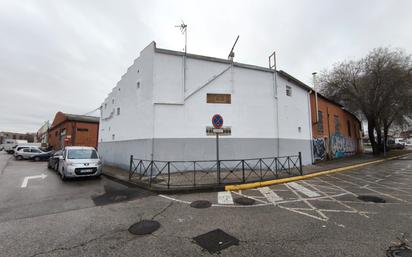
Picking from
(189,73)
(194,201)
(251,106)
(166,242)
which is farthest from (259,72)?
(166,242)

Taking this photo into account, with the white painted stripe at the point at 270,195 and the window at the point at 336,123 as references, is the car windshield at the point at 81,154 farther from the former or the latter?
the window at the point at 336,123

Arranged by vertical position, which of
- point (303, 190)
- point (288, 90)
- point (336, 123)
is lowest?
point (303, 190)

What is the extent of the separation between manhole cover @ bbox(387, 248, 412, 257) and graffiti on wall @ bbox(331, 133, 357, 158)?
1714 centimetres

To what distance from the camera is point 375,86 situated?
18.5m

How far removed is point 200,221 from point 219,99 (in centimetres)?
727

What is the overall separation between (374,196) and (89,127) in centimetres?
2942

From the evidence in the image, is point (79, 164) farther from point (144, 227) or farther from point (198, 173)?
point (144, 227)

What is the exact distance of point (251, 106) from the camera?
35.2ft

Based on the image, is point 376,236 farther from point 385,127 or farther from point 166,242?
point 385,127

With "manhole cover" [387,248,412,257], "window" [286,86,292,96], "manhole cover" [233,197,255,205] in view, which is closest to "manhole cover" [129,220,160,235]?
"manhole cover" [233,197,255,205]

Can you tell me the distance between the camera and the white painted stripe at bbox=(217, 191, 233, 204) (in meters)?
5.43

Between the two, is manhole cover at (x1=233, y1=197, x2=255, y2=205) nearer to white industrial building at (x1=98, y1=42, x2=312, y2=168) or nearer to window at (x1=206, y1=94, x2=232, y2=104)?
white industrial building at (x1=98, y1=42, x2=312, y2=168)

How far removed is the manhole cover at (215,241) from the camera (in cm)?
300

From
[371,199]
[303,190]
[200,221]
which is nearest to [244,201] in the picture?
[200,221]
